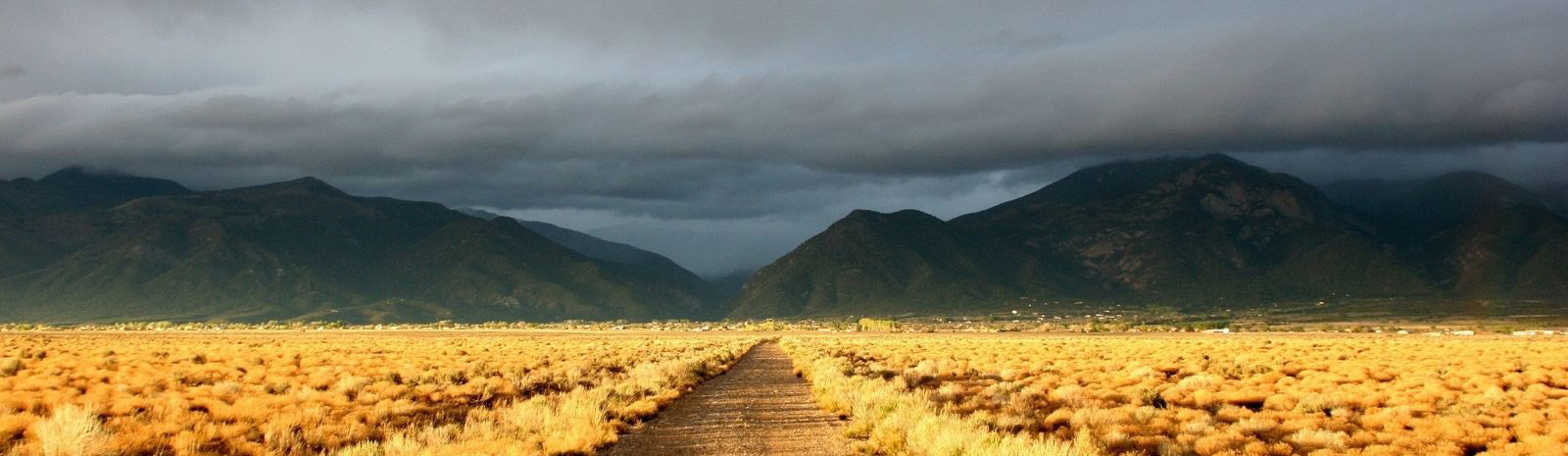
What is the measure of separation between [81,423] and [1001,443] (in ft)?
46.1

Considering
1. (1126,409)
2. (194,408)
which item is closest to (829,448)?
(1126,409)

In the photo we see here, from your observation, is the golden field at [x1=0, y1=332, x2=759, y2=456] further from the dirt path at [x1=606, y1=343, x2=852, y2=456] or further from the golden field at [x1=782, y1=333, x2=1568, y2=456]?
the golden field at [x1=782, y1=333, x2=1568, y2=456]

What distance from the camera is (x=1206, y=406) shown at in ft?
79.2

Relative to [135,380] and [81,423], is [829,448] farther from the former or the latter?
[135,380]

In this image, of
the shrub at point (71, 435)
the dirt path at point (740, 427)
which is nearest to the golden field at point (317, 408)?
the shrub at point (71, 435)

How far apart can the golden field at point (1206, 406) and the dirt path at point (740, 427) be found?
77cm

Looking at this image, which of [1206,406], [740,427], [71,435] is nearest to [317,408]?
[71,435]

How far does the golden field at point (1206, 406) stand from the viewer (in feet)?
52.7

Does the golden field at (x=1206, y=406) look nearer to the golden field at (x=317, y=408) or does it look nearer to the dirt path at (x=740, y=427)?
the dirt path at (x=740, y=427)

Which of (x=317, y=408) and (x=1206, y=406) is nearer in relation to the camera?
(x=317, y=408)

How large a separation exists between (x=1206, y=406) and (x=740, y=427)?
12.8m

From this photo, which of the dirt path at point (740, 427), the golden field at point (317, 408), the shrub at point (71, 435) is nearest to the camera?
the shrub at point (71, 435)

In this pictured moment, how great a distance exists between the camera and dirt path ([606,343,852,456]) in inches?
618

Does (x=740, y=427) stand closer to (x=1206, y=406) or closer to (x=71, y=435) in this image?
(x=71, y=435)
